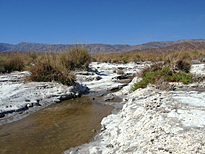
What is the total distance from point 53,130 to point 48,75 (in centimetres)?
320

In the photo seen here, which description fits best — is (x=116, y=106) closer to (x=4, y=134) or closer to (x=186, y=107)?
(x=186, y=107)

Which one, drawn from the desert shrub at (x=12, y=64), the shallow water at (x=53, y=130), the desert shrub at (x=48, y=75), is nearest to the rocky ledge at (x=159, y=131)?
the shallow water at (x=53, y=130)

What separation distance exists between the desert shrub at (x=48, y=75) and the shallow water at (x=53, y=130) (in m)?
1.52

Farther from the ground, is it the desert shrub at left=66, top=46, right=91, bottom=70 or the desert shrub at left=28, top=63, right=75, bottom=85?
the desert shrub at left=66, top=46, right=91, bottom=70

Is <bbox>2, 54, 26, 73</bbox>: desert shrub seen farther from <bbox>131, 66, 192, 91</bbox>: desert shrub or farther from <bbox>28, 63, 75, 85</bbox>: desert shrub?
<bbox>131, 66, 192, 91</bbox>: desert shrub

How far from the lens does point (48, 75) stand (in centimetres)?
595

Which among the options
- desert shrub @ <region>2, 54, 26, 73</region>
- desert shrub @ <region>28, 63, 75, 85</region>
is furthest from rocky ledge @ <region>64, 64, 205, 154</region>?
desert shrub @ <region>2, 54, 26, 73</region>

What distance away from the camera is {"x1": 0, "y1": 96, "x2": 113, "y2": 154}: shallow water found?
8.46 feet

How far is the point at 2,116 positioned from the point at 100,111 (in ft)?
7.73

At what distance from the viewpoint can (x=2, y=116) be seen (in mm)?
3645

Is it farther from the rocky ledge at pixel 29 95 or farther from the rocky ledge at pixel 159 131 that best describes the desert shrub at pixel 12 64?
the rocky ledge at pixel 159 131

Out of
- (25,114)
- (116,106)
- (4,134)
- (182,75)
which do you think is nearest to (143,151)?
(4,134)

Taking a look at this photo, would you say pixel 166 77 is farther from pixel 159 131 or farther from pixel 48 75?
pixel 48 75

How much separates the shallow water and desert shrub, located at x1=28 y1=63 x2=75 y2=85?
1.52 m
